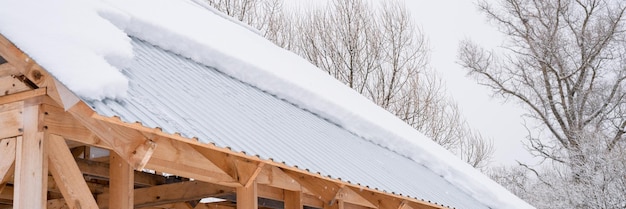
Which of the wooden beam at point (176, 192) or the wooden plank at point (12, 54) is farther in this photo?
the wooden beam at point (176, 192)

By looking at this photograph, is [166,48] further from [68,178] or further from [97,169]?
[68,178]

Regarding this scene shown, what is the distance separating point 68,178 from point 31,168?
0.69 ft

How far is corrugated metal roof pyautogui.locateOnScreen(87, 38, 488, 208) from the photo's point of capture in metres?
4.09

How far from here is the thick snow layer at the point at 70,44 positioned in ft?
11.5

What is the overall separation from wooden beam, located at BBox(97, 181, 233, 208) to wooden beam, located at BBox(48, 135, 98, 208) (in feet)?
8.73

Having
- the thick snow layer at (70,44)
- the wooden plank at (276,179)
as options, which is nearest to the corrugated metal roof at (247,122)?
the thick snow layer at (70,44)

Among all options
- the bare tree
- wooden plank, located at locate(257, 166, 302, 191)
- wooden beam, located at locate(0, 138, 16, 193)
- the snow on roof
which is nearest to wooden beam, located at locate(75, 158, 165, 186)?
the snow on roof

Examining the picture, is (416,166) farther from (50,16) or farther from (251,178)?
(50,16)

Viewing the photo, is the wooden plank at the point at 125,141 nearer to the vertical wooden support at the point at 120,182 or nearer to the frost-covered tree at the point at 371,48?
the vertical wooden support at the point at 120,182

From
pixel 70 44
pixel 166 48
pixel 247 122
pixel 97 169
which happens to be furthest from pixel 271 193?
pixel 70 44

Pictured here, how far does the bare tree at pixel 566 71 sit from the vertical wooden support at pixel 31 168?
64.2ft

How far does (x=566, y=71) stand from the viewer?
78.5ft

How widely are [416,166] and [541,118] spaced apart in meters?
16.9

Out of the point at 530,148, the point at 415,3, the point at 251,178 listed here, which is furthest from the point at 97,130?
the point at 415,3
